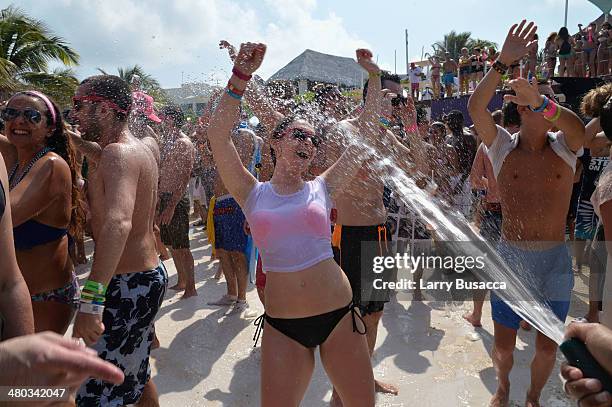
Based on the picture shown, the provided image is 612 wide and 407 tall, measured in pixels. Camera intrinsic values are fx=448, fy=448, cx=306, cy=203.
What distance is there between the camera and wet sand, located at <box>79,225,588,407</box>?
11.3 feet

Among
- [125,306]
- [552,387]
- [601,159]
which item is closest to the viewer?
[125,306]

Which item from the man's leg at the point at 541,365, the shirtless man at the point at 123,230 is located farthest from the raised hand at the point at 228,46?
the man's leg at the point at 541,365

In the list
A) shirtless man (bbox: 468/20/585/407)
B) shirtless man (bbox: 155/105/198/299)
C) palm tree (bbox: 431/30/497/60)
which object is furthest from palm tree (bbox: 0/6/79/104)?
palm tree (bbox: 431/30/497/60)

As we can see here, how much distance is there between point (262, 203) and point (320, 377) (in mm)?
2014

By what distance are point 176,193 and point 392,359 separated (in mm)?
2851

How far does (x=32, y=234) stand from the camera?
2.42 metres

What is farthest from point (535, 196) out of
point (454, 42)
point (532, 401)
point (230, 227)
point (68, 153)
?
point (454, 42)

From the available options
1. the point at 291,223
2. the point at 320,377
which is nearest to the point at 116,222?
the point at 291,223

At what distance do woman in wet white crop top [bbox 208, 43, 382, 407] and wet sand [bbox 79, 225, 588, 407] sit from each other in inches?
48.2

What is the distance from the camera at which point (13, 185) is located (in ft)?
7.90

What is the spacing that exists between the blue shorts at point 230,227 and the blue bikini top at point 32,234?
266 cm

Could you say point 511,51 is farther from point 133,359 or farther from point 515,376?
point 133,359
